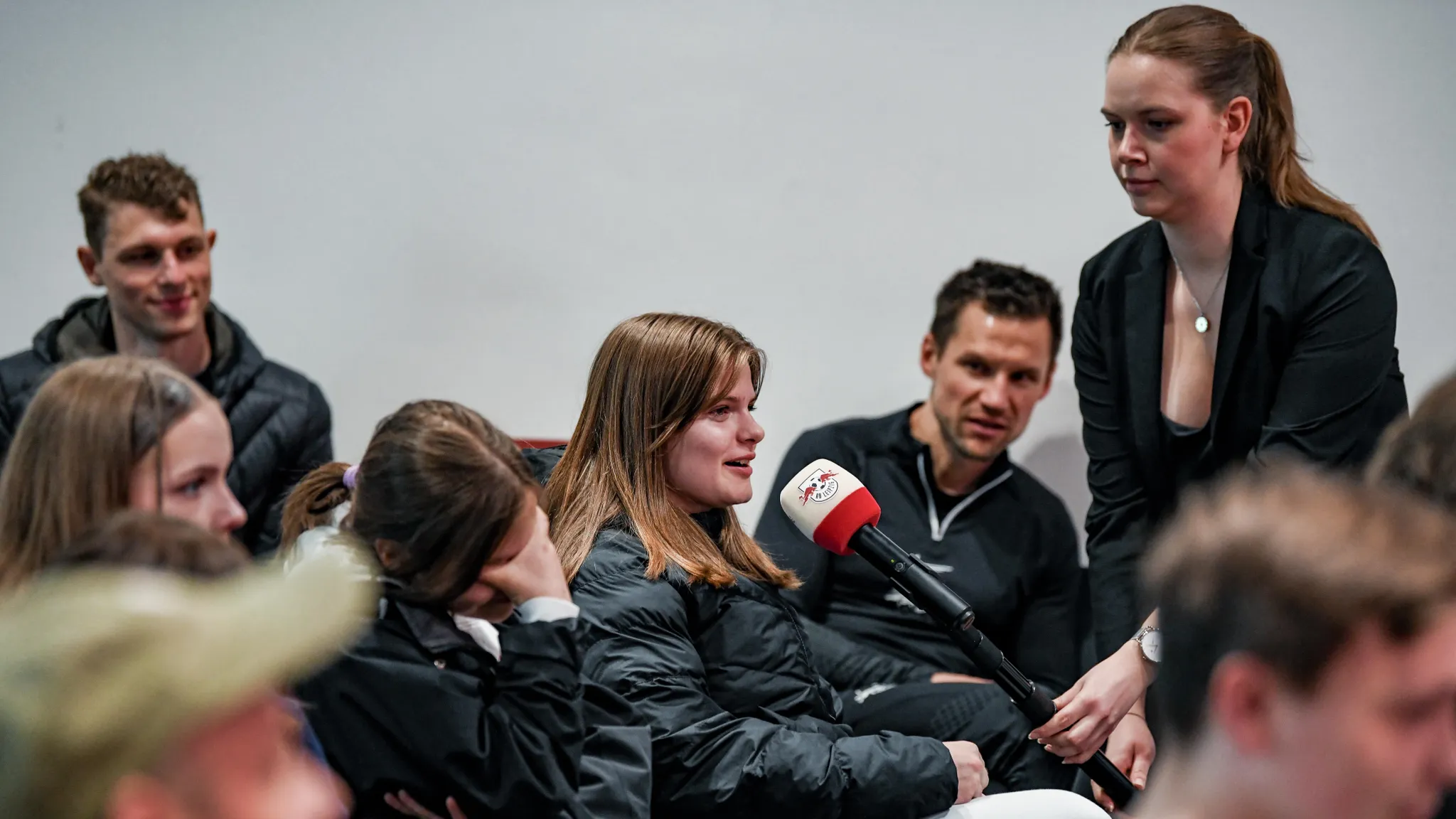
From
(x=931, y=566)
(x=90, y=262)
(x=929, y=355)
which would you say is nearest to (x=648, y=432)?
(x=931, y=566)

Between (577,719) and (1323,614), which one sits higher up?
(1323,614)

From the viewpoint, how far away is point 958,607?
2.00 metres

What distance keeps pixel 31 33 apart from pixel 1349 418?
307 cm

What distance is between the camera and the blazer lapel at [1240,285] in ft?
8.06

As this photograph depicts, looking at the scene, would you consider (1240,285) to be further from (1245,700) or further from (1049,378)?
(1245,700)

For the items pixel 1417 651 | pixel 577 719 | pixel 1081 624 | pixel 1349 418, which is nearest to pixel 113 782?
pixel 577 719

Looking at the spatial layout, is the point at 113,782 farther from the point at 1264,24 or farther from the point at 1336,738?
the point at 1264,24

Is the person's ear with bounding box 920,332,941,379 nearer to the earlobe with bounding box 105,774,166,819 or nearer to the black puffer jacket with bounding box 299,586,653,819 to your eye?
the black puffer jacket with bounding box 299,586,653,819

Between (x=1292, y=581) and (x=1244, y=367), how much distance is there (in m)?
1.46

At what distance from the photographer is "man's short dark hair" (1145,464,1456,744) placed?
3.63ft

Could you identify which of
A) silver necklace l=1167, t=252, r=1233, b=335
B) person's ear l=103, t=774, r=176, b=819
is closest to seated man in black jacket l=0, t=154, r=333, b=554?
silver necklace l=1167, t=252, r=1233, b=335

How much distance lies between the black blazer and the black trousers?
0.80 feet

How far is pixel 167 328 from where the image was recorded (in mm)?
3104

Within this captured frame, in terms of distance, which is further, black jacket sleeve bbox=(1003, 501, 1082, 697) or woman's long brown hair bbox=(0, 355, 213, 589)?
black jacket sleeve bbox=(1003, 501, 1082, 697)
